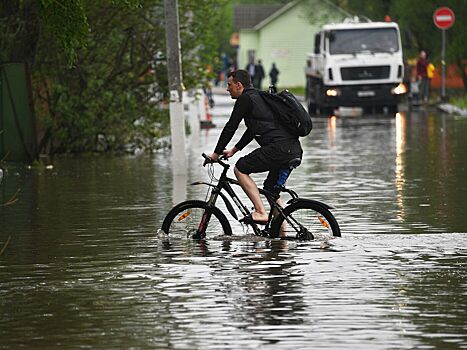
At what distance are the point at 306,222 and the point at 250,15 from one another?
111774 millimetres

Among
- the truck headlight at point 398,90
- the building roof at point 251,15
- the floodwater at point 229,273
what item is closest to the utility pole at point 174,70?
the floodwater at point 229,273

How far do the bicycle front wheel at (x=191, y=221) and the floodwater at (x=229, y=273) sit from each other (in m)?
0.13

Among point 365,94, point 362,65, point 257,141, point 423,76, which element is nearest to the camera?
point 257,141

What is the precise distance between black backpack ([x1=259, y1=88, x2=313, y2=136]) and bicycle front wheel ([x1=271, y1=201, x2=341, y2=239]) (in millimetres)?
682

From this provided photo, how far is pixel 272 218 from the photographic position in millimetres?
13398

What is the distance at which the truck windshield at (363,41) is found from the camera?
4484cm

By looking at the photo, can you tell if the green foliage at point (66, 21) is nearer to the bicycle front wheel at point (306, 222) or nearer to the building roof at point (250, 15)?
the bicycle front wheel at point (306, 222)

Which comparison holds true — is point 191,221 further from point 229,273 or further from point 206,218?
point 229,273

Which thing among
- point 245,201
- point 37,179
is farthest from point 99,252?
point 37,179

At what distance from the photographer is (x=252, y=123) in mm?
13570

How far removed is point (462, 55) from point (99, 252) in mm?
36422

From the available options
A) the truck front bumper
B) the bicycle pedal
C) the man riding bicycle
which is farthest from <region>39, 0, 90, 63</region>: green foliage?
the truck front bumper

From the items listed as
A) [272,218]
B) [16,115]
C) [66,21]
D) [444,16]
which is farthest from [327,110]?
[272,218]

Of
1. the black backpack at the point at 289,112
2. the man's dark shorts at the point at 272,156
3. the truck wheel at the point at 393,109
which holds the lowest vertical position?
the truck wheel at the point at 393,109
